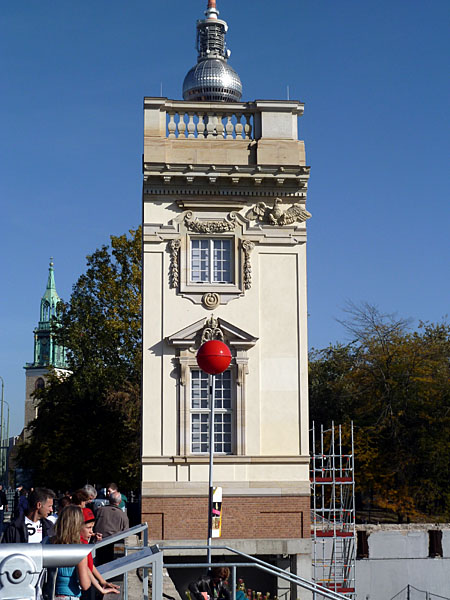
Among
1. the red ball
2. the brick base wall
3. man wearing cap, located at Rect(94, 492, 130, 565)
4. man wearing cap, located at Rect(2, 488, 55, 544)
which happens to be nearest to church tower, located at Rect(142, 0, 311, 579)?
the brick base wall

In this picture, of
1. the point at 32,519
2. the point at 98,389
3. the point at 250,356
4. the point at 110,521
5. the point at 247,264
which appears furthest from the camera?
the point at 98,389

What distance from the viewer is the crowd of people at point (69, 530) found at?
6.41m

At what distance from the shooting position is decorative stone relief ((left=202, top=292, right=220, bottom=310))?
20.1 metres

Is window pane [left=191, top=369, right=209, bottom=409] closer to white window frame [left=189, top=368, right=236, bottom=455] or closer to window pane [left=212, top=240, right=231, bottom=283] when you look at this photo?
white window frame [left=189, top=368, right=236, bottom=455]

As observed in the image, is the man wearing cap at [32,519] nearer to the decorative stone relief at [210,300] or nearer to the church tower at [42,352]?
the decorative stone relief at [210,300]

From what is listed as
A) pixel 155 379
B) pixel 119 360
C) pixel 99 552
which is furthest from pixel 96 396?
pixel 99 552

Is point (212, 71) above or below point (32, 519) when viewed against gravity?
above

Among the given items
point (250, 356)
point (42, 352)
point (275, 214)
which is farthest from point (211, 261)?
point (42, 352)

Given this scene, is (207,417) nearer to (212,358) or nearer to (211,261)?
(211,261)

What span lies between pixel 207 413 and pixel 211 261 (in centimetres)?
385

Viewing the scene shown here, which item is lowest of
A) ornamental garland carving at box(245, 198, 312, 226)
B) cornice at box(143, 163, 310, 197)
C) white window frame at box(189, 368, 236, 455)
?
white window frame at box(189, 368, 236, 455)

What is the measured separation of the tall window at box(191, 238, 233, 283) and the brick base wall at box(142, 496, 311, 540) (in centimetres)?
547

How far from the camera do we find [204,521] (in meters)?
19.2

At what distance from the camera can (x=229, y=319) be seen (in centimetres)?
2014
